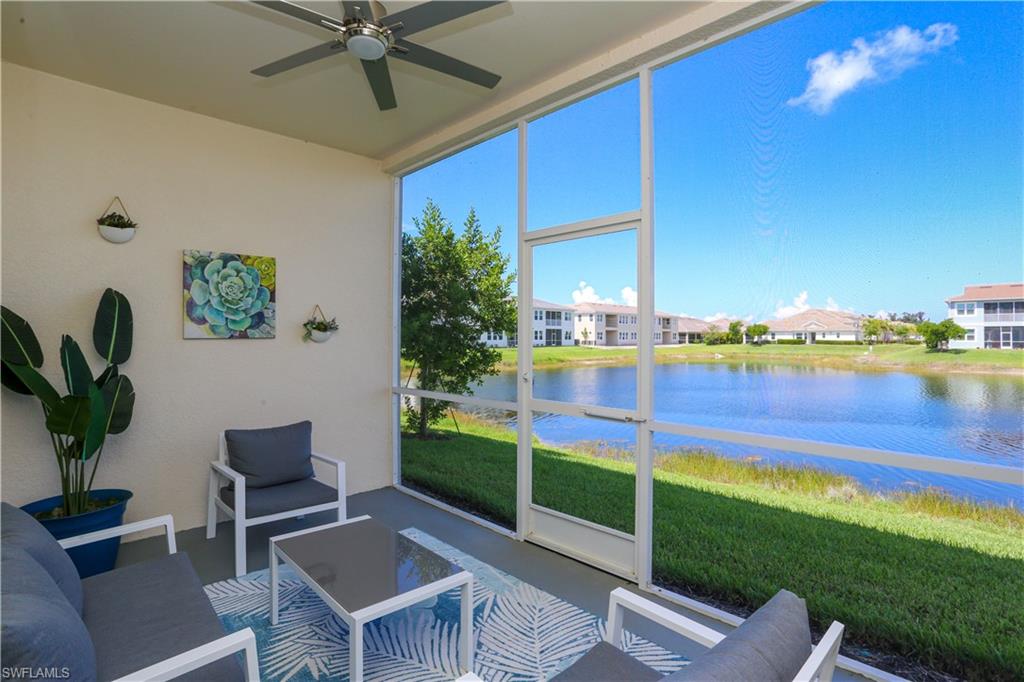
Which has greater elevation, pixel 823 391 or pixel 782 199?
pixel 782 199

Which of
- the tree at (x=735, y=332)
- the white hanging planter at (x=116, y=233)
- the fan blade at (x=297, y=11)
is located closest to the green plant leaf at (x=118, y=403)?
the white hanging planter at (x=116, y=233)

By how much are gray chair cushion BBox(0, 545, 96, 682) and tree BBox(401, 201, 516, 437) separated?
2.79 metres

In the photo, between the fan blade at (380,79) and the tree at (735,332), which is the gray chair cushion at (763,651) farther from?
the fan blade at (380,79)

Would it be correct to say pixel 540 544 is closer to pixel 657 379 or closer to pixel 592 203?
pixel 657 379

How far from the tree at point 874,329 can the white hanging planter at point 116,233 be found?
4.36m

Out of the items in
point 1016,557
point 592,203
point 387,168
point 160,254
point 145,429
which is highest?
point 387,168

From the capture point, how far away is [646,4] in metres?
2.45

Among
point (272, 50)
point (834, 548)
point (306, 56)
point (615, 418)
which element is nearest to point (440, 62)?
point (306, 56)

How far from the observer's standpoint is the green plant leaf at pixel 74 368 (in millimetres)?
2965

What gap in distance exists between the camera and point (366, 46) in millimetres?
2072

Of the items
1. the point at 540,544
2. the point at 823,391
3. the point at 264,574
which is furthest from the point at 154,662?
the point at 823,391

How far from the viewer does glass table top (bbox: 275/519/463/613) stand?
6.79 feet

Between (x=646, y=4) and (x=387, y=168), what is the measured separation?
2846 millimetres

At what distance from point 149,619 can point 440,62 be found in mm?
2522
